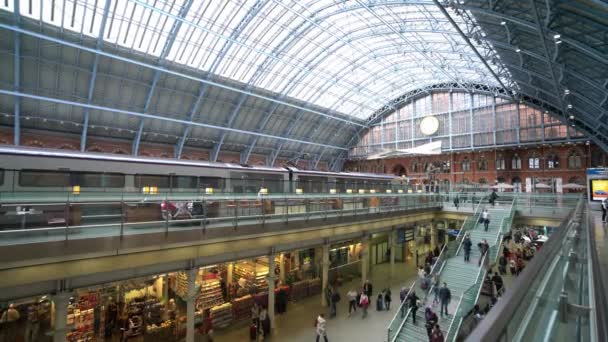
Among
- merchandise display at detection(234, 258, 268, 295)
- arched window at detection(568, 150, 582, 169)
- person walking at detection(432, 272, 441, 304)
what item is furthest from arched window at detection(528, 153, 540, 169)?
merchandise display at detection(234, 258, 268, 295)

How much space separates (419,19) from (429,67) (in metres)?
14.3

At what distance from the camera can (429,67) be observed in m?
45.7

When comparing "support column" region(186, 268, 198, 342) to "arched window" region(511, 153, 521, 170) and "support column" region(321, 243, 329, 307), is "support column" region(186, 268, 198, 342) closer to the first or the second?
"support column" region(321, 243, 329, 307)

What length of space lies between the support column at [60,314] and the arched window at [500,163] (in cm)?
5122

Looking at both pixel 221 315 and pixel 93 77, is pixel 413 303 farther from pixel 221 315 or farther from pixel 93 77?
pixel 93 77

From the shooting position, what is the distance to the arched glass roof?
1073 inches

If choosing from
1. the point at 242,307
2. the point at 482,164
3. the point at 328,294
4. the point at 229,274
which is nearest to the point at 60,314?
the point at 242,307

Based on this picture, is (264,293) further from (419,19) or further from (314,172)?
(419,19)

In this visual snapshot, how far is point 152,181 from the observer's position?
17.0 metres

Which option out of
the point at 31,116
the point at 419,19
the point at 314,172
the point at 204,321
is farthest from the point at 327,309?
the point at 31,116

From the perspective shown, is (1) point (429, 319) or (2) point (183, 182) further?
(2) point (183, 182)

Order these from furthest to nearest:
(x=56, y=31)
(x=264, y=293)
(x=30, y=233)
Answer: (x=56, y=31), (x=264, y=293), (x=30, y=233)

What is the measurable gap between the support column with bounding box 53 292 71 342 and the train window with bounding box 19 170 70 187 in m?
7.64

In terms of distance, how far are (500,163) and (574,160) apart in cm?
822
